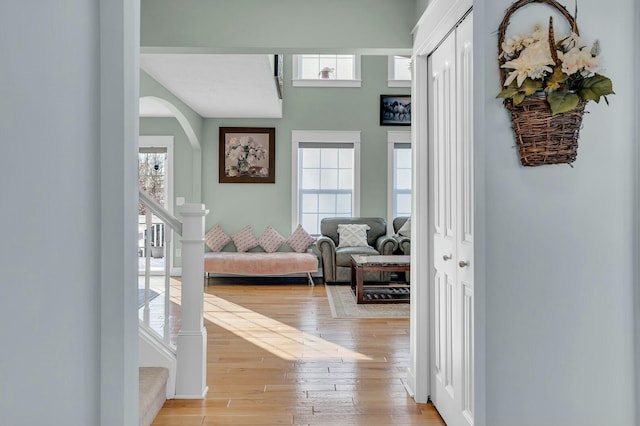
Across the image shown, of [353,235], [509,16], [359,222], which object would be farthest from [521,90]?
[359,222]

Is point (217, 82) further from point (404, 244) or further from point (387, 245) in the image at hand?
point (404, 244)

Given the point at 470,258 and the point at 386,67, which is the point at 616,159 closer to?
the point at 470,258

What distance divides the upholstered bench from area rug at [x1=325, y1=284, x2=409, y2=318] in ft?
2.73

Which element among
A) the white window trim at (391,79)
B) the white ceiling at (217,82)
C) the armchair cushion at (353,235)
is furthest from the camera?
the white window trim at (391,79)

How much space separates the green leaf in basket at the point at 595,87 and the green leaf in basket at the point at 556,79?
7 centimetres

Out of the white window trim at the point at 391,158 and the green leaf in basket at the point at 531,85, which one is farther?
the white window trim at the point at 391,158

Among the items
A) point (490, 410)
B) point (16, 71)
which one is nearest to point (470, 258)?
point (490, 410)

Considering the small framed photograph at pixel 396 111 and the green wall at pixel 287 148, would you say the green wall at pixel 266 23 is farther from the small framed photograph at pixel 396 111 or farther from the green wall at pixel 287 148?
the small framed photograph at pixel 396 111

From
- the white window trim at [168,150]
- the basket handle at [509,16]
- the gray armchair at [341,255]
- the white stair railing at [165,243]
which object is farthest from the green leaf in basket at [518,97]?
the white window trim at [168,150]

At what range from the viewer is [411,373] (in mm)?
3008

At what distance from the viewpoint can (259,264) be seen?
693 cm

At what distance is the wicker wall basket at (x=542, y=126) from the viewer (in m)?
1.73

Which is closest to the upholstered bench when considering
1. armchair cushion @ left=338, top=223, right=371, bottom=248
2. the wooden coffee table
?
armchair cushion @ left=338, top=223, right=371, bottom=248

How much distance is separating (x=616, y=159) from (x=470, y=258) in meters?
0.68
